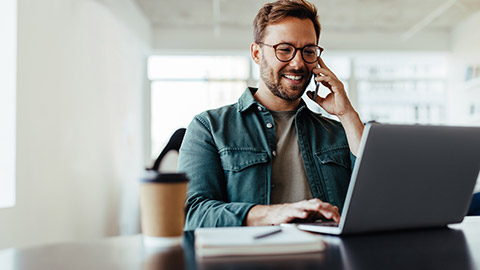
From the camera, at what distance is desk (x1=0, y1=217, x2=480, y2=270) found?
68cm

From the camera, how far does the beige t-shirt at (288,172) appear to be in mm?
1599

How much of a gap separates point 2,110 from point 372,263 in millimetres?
2379

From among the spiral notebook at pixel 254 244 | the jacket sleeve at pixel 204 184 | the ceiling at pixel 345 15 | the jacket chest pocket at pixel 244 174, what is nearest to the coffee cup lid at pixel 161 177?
the spiral notebook at pixel 254 244

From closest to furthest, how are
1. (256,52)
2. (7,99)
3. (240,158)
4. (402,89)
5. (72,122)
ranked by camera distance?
(240,158)
(256,52)
(7,99)
(72,122)
(402,89)

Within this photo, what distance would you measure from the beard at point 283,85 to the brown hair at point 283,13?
138 millimetres

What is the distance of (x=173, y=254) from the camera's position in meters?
0.76

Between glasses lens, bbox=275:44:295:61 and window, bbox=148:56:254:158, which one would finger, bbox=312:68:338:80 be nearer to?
glasses lens, bbox=275:44:295:61

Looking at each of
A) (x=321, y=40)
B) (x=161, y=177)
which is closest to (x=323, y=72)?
(x=161, y=177)

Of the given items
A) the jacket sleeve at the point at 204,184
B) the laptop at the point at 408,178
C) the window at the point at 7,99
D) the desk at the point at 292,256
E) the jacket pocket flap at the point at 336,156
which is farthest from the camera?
the window at the point at 7,99

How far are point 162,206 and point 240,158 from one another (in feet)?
2.68

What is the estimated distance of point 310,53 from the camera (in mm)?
1715

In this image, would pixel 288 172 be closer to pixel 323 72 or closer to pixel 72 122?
pixel 323 72

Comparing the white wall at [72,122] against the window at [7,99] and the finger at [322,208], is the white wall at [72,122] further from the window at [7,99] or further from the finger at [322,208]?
the finger at [322,208]

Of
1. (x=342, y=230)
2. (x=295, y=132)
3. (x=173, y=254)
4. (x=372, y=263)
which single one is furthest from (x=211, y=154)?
(x=372, y=263)
